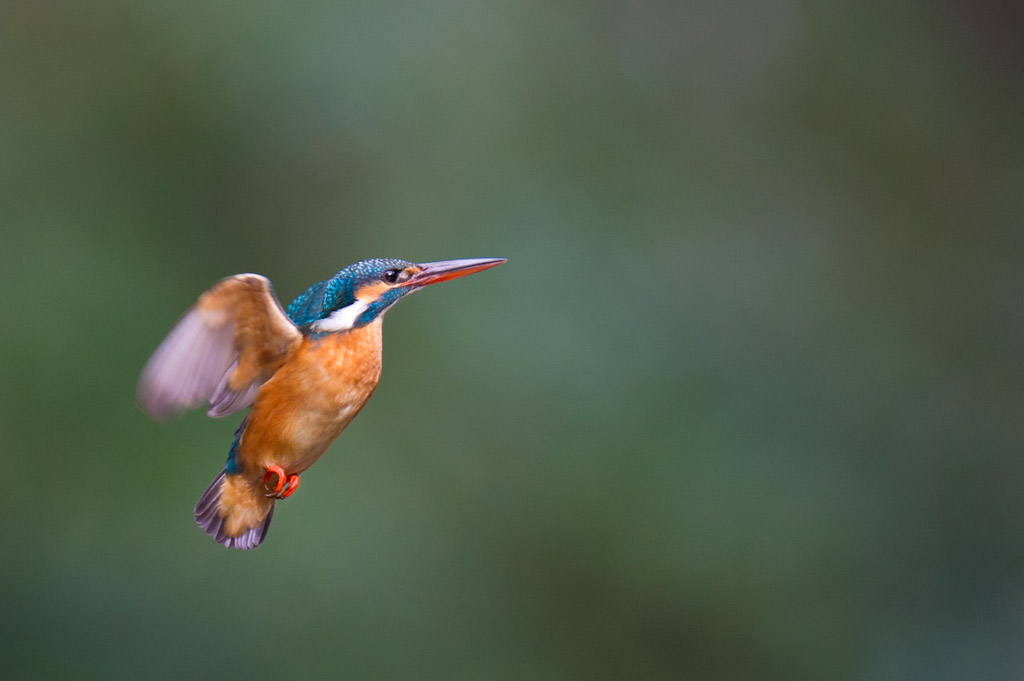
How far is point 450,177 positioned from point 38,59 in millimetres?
953

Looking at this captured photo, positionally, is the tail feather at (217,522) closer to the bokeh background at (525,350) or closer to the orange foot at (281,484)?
the orange foot at (281,484)

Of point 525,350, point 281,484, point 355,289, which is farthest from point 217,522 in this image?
point 525,350

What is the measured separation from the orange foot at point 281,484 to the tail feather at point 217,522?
5 centimetres

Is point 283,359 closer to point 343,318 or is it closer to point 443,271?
point 343,318

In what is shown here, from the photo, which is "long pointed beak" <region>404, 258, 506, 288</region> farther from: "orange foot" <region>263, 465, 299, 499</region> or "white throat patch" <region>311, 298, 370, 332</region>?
"orange foot" <region>263, 465, 299, 499</region>

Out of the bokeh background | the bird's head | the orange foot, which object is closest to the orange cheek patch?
the bird's head

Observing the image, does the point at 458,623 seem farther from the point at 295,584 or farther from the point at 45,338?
the point at 45,338

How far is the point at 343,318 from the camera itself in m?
0.75

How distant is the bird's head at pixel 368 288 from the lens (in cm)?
71

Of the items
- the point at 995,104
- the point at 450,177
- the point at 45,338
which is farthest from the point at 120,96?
the point at 995,104

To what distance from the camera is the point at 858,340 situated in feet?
8.78

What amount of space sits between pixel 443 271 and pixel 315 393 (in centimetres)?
14

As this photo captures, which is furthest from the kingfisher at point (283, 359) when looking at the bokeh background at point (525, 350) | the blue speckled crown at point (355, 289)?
the bokeh background at point (525, 350)

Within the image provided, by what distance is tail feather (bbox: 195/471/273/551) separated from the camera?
821 mm
